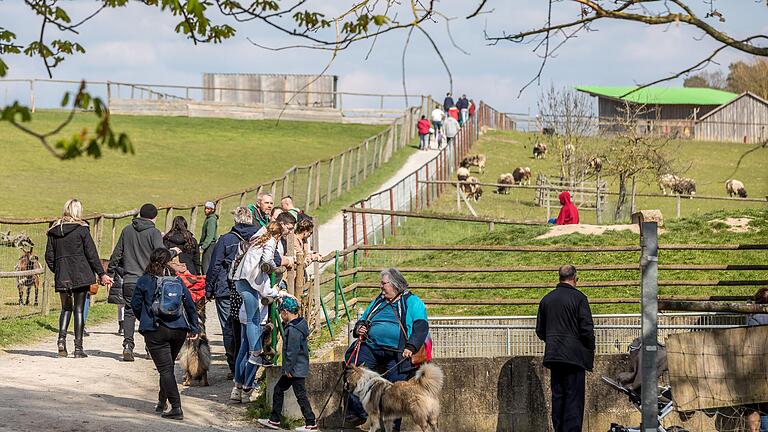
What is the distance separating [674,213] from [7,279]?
2233 centimetres

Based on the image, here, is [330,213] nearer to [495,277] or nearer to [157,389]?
[495,277]

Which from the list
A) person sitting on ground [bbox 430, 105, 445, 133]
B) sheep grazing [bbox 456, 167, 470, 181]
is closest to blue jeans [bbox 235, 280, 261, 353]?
sheep grazing [bbox 456, 167, 470, 181]

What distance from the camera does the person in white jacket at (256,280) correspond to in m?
10.8

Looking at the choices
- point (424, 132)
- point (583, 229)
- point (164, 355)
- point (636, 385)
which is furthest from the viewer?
point (424, 132)

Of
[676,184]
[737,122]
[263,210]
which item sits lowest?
[263,210]

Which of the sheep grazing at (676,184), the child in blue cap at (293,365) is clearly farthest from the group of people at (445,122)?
the child in blue cap at (293,365)

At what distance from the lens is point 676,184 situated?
40188mm

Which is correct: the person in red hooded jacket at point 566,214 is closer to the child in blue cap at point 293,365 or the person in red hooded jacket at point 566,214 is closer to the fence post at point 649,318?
the child in blue cap at point 293,365

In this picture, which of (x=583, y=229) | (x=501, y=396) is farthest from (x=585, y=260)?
(x=501, y=396)

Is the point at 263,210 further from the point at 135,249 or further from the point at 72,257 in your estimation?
the point at 72,257

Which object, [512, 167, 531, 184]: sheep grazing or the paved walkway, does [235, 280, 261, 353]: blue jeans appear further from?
[512, 167, 531, 184]: sheep grazing

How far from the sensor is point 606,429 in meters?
10.7

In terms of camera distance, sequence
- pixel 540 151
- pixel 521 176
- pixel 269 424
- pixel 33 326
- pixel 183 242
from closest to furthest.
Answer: pixel 269 424, pixel 183 242, pixel 33 326, pixel 521 176, pixel 540 151

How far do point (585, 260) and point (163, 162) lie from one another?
26.1m
